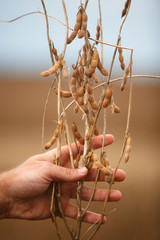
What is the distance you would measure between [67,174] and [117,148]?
3.23 metres

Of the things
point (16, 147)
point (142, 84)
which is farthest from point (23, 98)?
point (142, 84)

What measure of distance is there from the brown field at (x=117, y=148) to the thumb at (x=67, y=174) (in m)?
1.54

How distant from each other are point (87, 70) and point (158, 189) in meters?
2.63

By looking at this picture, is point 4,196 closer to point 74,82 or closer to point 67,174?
point 67,174

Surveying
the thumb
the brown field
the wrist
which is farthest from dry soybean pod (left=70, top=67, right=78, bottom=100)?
the brown field

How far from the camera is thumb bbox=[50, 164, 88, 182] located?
0.72m

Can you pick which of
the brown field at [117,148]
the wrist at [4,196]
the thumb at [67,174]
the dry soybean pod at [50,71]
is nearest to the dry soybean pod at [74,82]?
the dry soybean pod at [50,71]

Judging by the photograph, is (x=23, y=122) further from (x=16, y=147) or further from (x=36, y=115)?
(x=16, y=147)

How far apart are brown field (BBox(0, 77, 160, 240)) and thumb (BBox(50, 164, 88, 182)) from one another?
154 cm

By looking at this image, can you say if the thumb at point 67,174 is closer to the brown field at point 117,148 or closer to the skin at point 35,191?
the skin at point 35,191

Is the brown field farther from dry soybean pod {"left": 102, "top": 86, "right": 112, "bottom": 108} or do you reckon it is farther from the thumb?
dry soybean pod {"left": 102, "top": 86, "right": 112, "bottom": 108}

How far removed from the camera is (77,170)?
28.7 inches

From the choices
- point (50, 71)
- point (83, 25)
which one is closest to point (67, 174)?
point (50, 71)

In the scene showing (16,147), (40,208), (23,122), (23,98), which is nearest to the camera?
(40,208)
